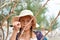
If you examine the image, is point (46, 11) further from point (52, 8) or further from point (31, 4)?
point (31, 4)

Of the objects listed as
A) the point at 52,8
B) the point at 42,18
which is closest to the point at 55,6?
the point at 52,8

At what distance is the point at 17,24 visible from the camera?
357 millimetres

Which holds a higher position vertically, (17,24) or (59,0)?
(17,24)

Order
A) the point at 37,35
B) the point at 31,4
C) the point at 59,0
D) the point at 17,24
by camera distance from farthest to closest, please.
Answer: the point at 59,0 → the point at 31,4 → the point at 37,35 → the point at 17,24

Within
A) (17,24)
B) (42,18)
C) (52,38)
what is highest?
(17,24)

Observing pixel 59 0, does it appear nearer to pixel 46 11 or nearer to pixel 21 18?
pixel 46 11

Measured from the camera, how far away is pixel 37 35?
987 millimetres

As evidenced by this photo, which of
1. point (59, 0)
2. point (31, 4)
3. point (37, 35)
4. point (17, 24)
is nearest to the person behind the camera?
point (17, 24)

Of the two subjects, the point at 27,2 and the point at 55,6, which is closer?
the point at 27,2

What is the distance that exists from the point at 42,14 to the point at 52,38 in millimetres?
257

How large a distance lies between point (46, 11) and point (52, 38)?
293 mm

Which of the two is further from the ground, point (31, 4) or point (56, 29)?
point (31, 4)

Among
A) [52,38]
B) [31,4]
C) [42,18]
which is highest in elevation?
[31,4]

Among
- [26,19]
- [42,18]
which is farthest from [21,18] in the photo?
[42,18]
